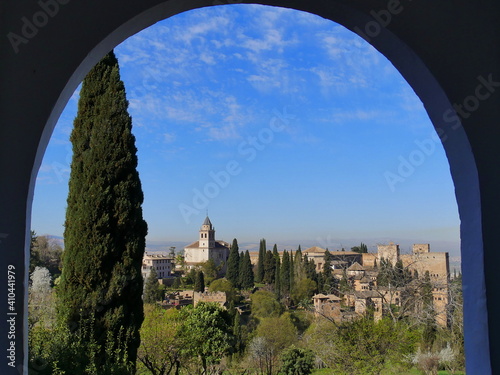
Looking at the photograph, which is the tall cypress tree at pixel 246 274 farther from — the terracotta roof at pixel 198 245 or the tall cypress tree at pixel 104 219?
the tall cypress tree at pixel 104 219

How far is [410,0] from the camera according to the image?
124 centimetres

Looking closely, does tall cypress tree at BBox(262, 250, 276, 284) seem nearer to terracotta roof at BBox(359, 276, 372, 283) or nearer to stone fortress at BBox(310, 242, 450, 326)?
stone fortress at BBox(310, 242, 450, 326)

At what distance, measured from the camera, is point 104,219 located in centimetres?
593

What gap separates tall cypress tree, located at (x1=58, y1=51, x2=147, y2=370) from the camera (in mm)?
5699

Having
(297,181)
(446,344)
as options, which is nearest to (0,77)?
(446,344)

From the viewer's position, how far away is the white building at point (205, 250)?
31172 mm

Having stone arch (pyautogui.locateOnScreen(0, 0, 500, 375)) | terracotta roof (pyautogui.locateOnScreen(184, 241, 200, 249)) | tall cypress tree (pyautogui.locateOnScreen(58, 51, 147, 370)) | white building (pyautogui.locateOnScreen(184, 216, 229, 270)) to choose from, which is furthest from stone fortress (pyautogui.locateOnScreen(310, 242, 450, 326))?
terracotta roof (pyautogui.locateOnScreen(184, 241, 200, 249))

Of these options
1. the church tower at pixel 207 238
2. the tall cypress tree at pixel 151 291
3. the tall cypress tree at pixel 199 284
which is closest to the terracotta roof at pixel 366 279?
the tall cypress tree at pixel 151 291

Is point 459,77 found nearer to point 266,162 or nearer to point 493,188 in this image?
point 493,188

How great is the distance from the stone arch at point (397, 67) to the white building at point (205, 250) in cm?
2951

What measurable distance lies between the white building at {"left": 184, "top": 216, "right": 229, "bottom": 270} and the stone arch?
29.5 meters

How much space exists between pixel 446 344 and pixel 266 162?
7932mm

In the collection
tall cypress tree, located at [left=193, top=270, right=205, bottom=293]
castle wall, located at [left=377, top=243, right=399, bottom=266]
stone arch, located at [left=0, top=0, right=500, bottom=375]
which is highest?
stone arch, located at [left=0, top=0, right=500, bottom=375]

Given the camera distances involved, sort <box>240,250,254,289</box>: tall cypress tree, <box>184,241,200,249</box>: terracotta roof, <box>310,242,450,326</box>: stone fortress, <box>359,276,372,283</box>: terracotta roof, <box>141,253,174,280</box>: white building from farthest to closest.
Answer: <box>184,241,200,249</box>: terracotta roof, <box>141,253,174,280</box>: white building, <box>240,250,254,289</box>: tall cypress tree, <box>359,276,372,283</box>: terracotta roof, <box>310,242,450,326</box>: stone fortress
